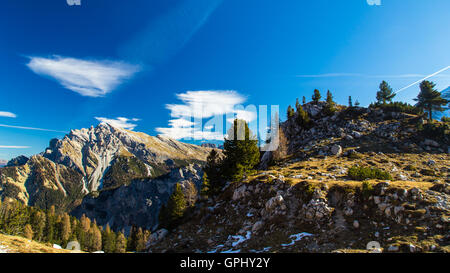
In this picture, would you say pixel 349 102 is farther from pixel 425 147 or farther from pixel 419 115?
pixel 425 147

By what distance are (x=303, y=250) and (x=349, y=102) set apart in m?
96.2

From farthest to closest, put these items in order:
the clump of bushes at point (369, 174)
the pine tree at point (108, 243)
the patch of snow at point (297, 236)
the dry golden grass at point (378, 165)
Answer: the pine tree at point (108, 243)
the dry golden grass at point (378, 165)
the clump of bushes at point (369, 174)
the patch of snow at point (297, 236)

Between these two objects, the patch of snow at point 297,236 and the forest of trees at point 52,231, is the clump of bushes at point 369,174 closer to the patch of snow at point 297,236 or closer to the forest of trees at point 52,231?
the patch of snow at point 297,236

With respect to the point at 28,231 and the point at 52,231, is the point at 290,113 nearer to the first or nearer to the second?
the point at 28,231

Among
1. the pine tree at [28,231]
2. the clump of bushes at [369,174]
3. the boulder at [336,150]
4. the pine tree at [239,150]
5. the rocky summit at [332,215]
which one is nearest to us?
the rocky summit at [332,215]

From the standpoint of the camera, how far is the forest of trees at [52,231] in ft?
266

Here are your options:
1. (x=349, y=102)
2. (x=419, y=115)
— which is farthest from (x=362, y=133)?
(x=349, y=102)

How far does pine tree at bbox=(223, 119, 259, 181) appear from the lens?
116 ft

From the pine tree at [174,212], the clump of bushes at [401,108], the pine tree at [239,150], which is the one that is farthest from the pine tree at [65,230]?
the clump of bushes at [401,108]

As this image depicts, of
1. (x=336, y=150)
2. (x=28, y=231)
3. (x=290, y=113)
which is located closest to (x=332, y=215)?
(x=336, y=150)

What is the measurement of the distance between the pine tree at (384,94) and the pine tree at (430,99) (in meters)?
17.1

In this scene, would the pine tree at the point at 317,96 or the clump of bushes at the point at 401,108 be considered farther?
the pine tree at the point at 317,96

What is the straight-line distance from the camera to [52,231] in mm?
94062
